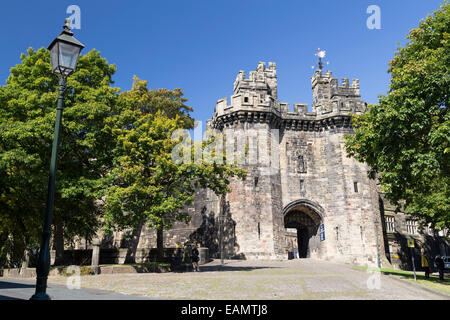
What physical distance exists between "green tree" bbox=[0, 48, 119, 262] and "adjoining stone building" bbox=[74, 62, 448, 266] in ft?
39.5

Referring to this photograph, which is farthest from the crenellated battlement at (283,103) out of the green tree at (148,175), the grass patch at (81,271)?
the grass patch at (81,271)

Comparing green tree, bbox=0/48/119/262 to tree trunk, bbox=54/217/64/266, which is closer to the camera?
green tree, bbox=0/48/119/262

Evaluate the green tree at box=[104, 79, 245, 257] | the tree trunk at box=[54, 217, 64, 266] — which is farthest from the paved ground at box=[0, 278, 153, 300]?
the tree trunk at box=[54, 217, 64, 266]

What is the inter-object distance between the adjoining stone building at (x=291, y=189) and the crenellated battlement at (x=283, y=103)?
0.33 feet

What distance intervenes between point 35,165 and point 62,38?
1318 centimetres

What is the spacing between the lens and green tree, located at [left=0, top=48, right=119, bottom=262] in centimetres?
1886

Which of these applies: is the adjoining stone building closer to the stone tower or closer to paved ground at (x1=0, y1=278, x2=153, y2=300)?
the stone tower

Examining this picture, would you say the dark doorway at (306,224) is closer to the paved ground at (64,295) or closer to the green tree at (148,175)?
the green tree at (148,175)

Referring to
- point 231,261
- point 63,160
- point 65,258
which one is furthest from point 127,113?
point 231,261

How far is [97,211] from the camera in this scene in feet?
81.8

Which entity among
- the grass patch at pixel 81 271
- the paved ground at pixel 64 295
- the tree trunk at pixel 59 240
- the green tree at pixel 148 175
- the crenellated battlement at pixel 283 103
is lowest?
the grass patch at pixel 81 271

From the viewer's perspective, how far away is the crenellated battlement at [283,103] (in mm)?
33250

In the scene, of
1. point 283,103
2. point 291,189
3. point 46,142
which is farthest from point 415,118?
point 283,103

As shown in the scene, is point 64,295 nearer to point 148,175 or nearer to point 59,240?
point 148,175
